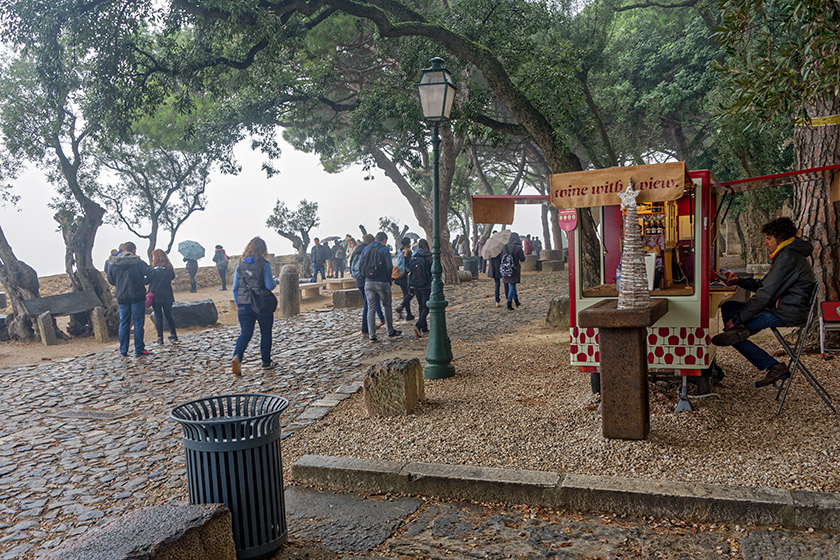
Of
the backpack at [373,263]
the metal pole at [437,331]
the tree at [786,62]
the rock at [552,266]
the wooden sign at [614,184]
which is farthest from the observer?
the rock at [552,266]

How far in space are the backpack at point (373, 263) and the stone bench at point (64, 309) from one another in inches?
293

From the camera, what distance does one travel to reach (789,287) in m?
5.36

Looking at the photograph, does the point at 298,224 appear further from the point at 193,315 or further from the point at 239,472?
the point at 239,472

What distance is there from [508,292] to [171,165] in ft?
58.6

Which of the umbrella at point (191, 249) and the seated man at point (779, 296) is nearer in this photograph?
the seated man at point (779, 296)

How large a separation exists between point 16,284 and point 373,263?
403 inches

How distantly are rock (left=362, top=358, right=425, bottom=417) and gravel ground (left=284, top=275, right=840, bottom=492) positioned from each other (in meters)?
0.13

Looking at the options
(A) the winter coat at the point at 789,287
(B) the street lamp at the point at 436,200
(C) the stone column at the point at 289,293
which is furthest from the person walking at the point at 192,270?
(A) the winter coat at the point at 789,287

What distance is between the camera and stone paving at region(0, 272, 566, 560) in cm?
468

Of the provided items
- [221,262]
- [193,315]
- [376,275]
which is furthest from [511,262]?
[221,262]

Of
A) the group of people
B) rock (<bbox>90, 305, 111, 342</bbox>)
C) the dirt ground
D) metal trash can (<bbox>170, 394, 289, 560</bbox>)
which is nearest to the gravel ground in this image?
metal trash can (<bbox>170, 394, 289, 560</bbox>)

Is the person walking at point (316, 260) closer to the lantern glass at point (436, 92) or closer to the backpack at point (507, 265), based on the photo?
the backpack at point (507, 265)

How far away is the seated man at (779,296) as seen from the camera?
533cm

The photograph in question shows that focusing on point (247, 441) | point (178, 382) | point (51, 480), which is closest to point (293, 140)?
point (178, 382)
